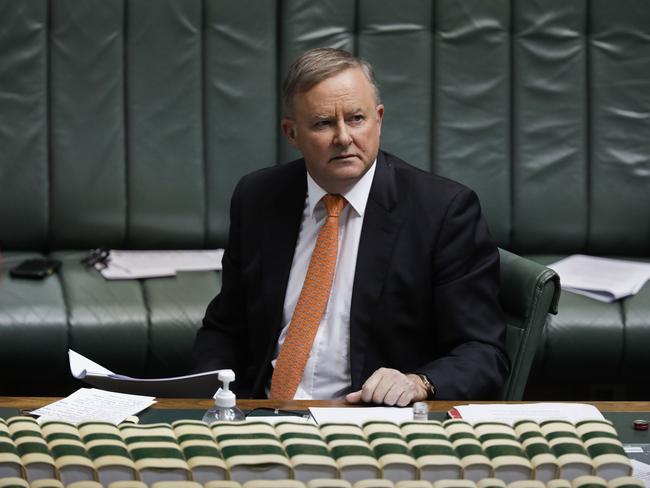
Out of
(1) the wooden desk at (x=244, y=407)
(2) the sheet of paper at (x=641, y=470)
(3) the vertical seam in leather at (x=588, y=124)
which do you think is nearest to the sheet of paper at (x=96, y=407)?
(1) the wooden desk at (x=244, y=407)

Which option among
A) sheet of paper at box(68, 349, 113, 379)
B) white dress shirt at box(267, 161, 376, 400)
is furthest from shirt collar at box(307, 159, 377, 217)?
sheet of paper at box(68, 349, 113, 379)

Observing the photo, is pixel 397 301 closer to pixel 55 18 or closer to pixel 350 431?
pixel 350 431

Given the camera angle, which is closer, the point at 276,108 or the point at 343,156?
the point at 343,156

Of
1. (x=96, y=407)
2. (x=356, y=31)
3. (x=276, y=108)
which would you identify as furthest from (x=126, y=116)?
(x=96, y=407)

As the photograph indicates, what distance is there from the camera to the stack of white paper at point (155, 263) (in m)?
3.63

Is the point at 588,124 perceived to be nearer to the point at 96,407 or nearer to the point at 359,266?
the point at 359,266

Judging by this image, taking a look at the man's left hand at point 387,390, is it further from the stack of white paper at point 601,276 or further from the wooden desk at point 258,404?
the stack of white paper at point 601,276

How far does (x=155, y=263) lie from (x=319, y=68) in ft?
5.45

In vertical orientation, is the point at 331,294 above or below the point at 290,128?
below

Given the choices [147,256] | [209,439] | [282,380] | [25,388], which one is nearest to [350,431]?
[209,439]

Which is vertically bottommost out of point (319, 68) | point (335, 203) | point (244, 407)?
point (244, 407)

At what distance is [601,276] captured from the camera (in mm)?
3709

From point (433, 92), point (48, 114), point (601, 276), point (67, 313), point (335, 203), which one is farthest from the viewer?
point (433, 92)

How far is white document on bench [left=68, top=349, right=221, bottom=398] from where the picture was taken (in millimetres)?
1887
